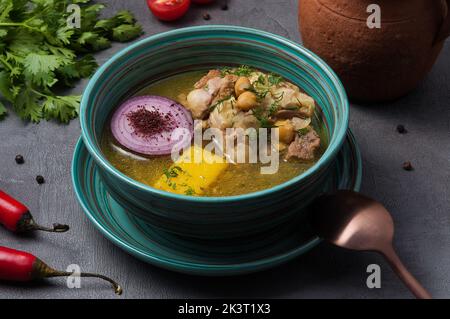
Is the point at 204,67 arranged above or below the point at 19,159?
above

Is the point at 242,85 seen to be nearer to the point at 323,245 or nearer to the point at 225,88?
the point at 225,88

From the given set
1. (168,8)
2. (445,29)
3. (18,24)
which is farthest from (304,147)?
(18,24)

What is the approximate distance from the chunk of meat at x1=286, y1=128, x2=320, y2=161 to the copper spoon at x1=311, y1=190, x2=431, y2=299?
287 millimetres

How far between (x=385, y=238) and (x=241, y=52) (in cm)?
132

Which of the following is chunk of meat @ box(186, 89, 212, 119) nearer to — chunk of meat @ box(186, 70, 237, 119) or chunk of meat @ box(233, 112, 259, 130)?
chunk of meat @ box(186, 70, 237, 119)

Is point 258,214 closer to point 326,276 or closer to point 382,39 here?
point 326,276

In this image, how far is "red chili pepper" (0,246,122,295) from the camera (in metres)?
2.96

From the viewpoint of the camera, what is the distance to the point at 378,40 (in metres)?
3.68

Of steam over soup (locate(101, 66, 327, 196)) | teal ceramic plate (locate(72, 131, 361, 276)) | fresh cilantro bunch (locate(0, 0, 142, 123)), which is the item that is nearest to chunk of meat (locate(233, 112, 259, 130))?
steam over soup (locate(101, 66, 327, 196))

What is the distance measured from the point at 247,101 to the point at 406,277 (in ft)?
3.70

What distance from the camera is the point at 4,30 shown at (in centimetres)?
409

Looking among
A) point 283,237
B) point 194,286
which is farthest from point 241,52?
point 194,286

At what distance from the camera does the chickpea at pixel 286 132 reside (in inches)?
129

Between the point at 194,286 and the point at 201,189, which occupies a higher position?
the point at 201,189
